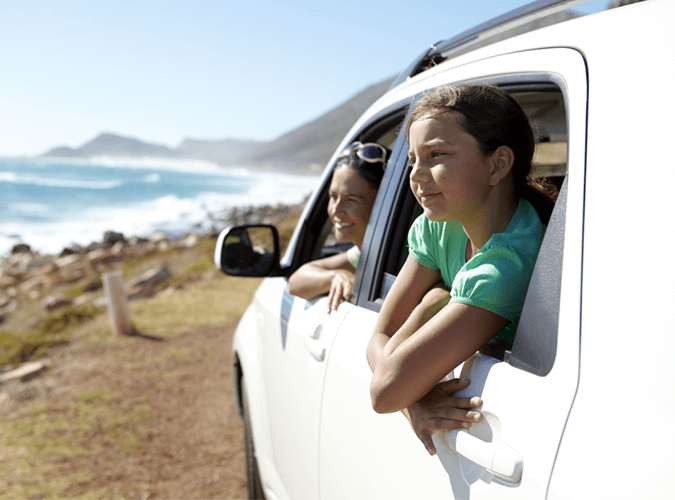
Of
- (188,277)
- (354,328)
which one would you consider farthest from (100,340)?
(354,328)

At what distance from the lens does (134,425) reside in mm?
4973

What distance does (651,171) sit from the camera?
2.70ft

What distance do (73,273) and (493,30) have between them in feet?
65.2

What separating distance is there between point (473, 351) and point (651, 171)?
0.46 meters

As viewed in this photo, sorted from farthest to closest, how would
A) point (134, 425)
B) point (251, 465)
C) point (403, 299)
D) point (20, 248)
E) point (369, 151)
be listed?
point (20, 248) → point (134, 425) → point (251, 465) → point (369, 151) → point (403, 299)

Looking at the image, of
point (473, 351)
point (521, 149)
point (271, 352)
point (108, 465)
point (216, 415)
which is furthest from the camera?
point (216, 415)

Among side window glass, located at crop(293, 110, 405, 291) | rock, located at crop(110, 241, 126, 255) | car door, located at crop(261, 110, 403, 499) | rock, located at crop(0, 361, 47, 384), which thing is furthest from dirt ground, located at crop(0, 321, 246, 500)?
rock, located at crop(110, 241, 126, 255)

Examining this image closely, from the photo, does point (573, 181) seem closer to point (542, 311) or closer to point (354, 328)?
point (542, 311)

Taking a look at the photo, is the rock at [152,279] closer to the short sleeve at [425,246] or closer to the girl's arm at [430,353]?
the short sleeve at [425,246]

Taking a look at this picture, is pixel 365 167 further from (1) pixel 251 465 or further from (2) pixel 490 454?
(1) pixel 251 465

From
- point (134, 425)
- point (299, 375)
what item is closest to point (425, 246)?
point (299, 375)

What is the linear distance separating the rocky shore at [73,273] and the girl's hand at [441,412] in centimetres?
1144

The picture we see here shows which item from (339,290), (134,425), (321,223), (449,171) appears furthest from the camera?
(134,425)

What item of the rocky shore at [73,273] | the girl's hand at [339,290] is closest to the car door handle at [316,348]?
the girl's hand at [339,290]
